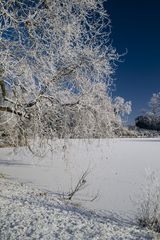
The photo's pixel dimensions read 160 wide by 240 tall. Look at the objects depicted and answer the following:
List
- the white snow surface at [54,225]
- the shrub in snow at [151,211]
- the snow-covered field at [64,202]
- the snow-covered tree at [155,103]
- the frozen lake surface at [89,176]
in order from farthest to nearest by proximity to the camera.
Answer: the snow-covered tree at [155,103], the frozen lake surface at [89,176], the shrub in snow at [151,211], the snow-covered field at [64,202], the white snow surface at [54,225]

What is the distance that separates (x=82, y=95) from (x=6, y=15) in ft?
6.27

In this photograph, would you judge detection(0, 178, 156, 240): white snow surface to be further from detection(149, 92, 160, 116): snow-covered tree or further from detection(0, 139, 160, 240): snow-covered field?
detection(149, 92, 160, 116): snow-covered tree

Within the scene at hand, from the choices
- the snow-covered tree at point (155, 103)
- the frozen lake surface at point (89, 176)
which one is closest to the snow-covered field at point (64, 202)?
the frozen lake surface at point (89, 176)

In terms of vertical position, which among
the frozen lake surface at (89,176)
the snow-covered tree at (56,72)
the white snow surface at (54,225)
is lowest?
the white snow surface at (54,225)

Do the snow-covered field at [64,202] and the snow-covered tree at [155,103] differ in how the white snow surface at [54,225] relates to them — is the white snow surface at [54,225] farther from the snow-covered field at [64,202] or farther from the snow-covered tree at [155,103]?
the snow-covered tree at [155,103]

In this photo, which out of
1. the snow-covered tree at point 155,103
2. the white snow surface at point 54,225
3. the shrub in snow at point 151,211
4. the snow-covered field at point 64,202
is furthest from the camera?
the snow-covered tree at point 155,103

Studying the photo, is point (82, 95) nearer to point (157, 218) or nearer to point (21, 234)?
point (157, 218)

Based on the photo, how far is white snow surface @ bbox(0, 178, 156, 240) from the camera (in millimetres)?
4051

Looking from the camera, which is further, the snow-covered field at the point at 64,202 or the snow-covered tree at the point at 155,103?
the snow-covered tree at the point at 155,103

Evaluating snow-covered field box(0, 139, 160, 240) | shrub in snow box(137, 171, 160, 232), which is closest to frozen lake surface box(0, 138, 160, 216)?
snow-covered field box(0, 139, 160, 240)

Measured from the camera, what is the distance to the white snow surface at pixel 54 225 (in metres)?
4.05

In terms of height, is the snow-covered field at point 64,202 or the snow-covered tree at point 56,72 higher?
the snow-covered tree at point 56,72

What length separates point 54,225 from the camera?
4383 mm

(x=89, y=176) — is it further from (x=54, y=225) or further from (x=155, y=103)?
(x=155, y=103)
